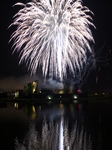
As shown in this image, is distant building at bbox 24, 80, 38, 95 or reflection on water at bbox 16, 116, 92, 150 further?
distant building at bbox 24, 80, 38, 95

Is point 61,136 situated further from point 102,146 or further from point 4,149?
point 4,149

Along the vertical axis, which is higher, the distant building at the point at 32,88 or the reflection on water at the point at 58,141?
the distant building at the point at 32,88

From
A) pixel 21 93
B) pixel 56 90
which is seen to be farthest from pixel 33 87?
pixel 56 90

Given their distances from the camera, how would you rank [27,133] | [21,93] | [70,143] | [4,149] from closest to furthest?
[4,149] → [70,143] → [27,133] → [21,93]

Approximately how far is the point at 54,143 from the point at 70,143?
3.39 feet

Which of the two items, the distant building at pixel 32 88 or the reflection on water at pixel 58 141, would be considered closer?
the reflection on water at pixel 58 141

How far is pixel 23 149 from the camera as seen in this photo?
10.9 metres

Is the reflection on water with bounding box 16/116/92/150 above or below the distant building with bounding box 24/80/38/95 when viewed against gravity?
below

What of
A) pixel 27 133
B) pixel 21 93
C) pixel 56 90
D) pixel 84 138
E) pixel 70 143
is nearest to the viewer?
pixel 70 143

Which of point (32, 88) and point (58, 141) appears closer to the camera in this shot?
point (58, 141)

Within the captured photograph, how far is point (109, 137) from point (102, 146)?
84.8 inches

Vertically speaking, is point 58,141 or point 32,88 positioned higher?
point 32,88

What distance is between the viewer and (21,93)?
83312 millimetres

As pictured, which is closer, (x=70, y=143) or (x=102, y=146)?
(x=102, y=146)
